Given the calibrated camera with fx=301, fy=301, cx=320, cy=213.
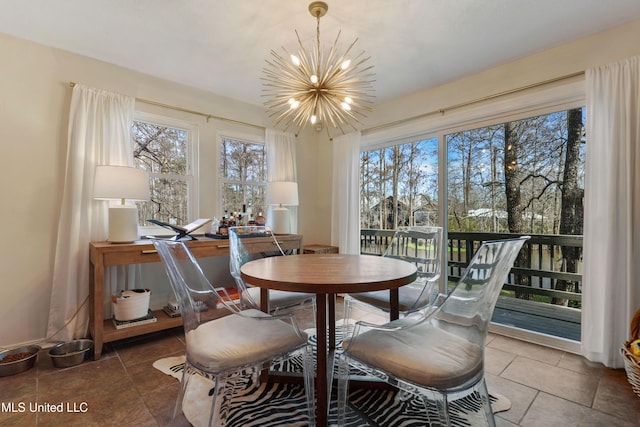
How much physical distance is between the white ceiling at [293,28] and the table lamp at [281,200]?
3.96ft

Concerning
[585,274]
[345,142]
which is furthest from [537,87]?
[345,142]

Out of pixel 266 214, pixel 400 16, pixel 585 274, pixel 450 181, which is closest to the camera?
pixel 400 16

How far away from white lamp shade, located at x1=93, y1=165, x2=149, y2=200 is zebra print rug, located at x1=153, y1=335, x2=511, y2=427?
1452mm

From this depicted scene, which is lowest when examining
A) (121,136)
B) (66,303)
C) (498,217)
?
(66,303)

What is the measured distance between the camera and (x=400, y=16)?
2.00 meters

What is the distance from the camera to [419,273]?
241 centimetres

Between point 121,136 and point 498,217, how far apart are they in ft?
11.4

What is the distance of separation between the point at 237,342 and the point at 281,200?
2.14 meters

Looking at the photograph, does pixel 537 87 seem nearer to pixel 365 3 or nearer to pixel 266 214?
pixel 365 3

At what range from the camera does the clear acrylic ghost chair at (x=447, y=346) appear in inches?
44.1

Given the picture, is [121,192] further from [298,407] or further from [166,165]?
[298,407]

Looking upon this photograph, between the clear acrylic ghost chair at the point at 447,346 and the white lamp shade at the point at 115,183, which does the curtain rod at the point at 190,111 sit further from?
the clear acrylic ghost chair at the point at 447,346

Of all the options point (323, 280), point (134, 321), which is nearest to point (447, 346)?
point (323, 280)

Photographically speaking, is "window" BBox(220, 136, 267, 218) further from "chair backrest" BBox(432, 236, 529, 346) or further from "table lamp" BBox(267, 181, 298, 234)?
"chair backrest" BBox(432, 236, 529, 346)
